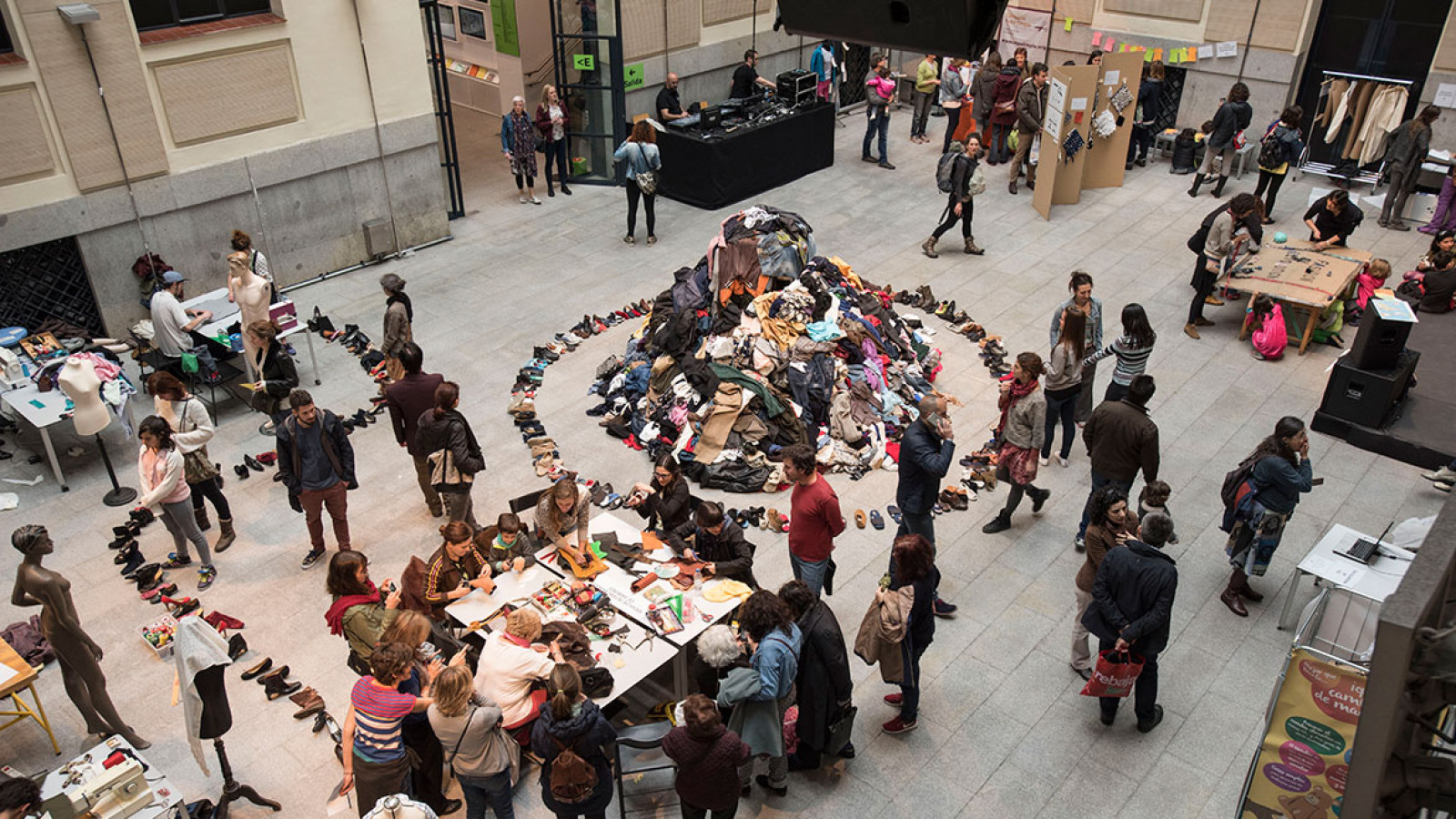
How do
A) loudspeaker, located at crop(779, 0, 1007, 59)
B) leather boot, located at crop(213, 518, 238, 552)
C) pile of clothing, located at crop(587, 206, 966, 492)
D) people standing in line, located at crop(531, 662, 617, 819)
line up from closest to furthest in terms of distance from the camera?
loudspeaker, located at crop(779, 0, 1007, 59), people standing in line, located at crop(531, 662, 617, 819), leather boot, located at crop(213, 518, 238, 552), pile of clothing, located at crop(587, 206, 966, 492)

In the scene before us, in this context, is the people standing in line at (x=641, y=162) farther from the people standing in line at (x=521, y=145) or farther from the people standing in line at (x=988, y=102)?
the people standing in line at (x=988, y=102)

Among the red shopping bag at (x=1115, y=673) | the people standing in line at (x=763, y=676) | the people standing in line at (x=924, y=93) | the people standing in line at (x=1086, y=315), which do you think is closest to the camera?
the people standing in line at (x=763, y=676)

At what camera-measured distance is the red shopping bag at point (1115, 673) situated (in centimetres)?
695

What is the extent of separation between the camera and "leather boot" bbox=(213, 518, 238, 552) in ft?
30.3

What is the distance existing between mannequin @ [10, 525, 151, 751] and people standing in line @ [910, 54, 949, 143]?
15.1 meters

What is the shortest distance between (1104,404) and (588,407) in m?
5.18

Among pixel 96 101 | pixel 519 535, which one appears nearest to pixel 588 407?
pixel 519 535

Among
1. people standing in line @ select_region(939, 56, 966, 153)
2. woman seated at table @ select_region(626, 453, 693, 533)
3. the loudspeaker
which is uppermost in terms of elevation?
the loudspeaker

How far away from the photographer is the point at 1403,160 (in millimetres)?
14820

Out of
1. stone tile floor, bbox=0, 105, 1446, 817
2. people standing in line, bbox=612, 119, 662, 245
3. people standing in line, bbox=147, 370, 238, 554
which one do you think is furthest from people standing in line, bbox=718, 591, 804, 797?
people standing in line, bbox=612, 119, 662, 245

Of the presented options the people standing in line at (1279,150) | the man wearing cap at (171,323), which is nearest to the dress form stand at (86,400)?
the man wearing cap at (171,323)

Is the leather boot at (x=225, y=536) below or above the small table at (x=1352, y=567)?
below

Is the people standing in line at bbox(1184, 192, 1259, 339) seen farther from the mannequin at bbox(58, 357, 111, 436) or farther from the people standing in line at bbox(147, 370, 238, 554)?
the mannequin at bbox(58, 357, 111, 436)

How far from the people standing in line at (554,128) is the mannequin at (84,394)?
8147 mm
